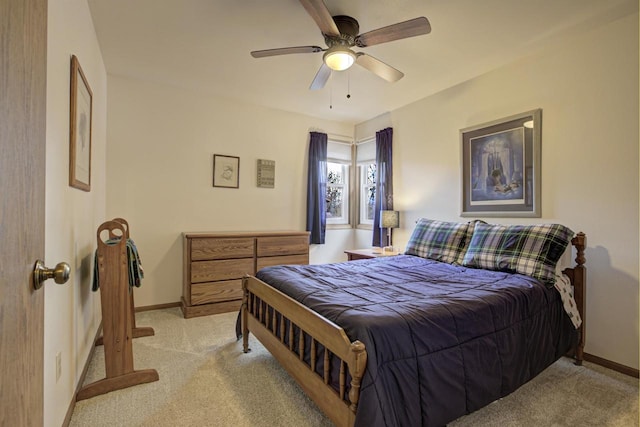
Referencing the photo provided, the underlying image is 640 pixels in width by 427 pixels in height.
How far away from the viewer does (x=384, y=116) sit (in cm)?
444

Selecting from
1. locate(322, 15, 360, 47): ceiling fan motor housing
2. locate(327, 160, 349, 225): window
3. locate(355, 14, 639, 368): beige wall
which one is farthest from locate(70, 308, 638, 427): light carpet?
locate(327, 160, 349, 225): window

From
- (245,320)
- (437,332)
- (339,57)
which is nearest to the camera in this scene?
(437,332)

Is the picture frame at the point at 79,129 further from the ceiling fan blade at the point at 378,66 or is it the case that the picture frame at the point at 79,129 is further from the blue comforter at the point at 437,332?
the ceiling fan blade at the point at 378,66

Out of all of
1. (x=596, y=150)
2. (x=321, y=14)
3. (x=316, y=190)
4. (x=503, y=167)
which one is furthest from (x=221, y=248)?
(x=596, y=150)

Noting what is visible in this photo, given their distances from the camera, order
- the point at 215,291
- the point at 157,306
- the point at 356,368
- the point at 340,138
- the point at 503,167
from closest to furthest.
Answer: the point at 356,368, the point at 503,167, the point at 215,291, the point at 157,306, the point at 340,138

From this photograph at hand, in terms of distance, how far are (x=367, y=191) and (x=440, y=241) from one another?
2005 mm

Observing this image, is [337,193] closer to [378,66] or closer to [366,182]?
[366,182]

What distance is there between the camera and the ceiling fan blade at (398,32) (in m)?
1.86

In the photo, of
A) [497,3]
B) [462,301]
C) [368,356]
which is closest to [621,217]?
[462,301]

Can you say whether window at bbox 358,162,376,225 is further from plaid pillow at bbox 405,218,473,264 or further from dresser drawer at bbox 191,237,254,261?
dresser drawer at bbox 191,237,254,261

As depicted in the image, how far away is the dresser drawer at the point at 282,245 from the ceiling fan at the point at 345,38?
6.30 feet

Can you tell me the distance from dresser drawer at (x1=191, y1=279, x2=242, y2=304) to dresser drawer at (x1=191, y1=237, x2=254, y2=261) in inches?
11.2

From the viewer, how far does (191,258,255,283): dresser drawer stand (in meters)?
3.32

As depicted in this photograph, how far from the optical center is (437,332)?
1.49 m
